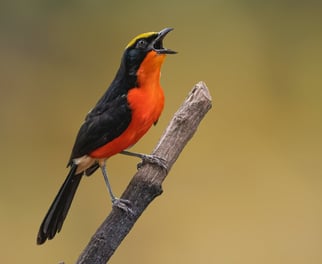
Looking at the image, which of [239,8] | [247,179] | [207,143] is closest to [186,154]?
[207,143]

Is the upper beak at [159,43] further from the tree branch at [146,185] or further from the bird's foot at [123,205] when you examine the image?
the bird's foot at [123,205]

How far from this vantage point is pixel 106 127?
151 cm

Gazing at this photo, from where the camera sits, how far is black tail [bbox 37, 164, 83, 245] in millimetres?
1523

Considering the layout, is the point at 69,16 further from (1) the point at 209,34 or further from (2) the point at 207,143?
(2) the point at 207,143

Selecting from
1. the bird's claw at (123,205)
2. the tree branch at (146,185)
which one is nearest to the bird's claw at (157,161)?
the tree branch at (146,185)

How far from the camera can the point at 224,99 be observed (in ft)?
8.46

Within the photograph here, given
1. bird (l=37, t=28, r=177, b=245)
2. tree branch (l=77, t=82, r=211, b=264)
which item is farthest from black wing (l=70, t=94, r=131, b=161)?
tree branch (l=77, t=82, r=211, b=264)

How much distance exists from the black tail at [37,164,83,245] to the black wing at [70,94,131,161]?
63mm

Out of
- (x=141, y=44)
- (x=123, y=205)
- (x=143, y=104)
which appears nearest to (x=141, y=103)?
(x=143, y=104)

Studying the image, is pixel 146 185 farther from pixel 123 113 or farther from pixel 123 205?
pixel 123 113

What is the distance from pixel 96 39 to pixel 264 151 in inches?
30.2

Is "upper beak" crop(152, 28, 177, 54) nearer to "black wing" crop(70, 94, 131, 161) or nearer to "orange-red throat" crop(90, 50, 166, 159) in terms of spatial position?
"orange-red throat" crop(90, 50, 166, 159)

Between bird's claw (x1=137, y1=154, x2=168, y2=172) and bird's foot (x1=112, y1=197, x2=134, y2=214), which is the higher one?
bird's claw (x1=137, y1=154, x2=168, y2=172)

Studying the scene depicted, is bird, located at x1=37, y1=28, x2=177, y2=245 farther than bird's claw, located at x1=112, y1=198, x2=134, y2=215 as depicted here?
Yes
